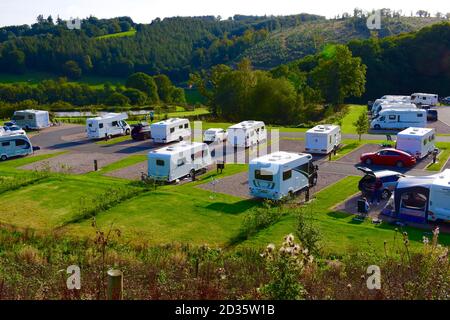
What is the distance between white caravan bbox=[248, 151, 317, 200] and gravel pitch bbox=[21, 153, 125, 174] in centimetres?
1197

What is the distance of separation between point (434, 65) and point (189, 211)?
68291mm

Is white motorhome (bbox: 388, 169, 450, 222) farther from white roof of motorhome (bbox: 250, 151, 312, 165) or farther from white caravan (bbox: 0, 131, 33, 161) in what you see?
white caravan (bbox: 0, 131, 33, 161)

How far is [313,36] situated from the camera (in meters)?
137

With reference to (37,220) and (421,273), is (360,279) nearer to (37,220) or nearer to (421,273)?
(421,273)

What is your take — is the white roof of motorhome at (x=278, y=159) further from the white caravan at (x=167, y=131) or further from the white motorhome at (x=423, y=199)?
the white caravan at (x=167, y=131)

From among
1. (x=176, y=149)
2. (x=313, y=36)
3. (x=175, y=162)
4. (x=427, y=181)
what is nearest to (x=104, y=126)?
(x=176, y=149)

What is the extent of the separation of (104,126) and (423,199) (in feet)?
88.7

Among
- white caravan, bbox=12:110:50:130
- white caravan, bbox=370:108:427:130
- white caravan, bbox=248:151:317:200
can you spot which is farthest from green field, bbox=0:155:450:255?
white caravan, bbox=12:110:50:130

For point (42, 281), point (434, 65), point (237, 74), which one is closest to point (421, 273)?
point (42, 281)

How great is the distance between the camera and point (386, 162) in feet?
94.3

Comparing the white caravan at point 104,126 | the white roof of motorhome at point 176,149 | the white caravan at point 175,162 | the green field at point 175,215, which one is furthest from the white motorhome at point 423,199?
the white caravan at point 104,126

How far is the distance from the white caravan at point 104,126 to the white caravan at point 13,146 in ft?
19.0

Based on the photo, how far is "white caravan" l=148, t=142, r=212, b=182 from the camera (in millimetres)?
25844

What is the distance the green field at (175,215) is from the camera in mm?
17666
